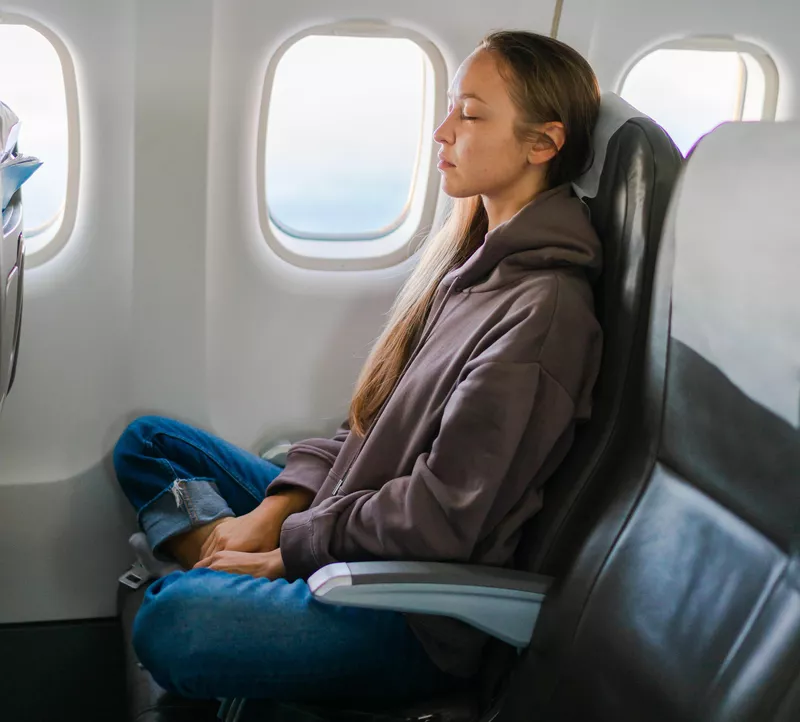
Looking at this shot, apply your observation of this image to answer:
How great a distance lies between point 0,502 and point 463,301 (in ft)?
4.13

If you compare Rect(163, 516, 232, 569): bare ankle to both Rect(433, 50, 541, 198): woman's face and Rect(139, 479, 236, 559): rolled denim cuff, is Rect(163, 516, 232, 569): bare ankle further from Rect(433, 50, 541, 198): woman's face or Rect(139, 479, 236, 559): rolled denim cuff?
Rect(433, 50, 541, 198): woman's face

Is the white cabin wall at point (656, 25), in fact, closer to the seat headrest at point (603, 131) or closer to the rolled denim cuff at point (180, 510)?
the seat headrest at point (603, 131)

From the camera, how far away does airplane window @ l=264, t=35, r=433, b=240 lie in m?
2.23

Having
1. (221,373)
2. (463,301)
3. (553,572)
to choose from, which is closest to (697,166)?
(463,301)

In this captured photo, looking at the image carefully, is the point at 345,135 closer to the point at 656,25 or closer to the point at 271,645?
the point at 656,25

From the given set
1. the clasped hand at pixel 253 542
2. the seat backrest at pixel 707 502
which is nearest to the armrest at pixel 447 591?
the seat backrest at pixel 707 502

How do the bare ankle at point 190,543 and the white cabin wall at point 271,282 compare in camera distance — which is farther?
the white cabin wall at point 271,282

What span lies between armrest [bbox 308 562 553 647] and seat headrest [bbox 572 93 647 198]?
0.66 m

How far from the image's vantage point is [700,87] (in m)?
2.64

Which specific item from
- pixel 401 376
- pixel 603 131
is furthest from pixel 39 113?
pixel 603 131

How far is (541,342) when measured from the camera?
1.39 meters

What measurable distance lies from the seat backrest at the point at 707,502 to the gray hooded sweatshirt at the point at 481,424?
12 centimetres

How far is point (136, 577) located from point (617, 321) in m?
1.29

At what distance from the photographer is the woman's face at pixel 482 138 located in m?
A: 1.59
